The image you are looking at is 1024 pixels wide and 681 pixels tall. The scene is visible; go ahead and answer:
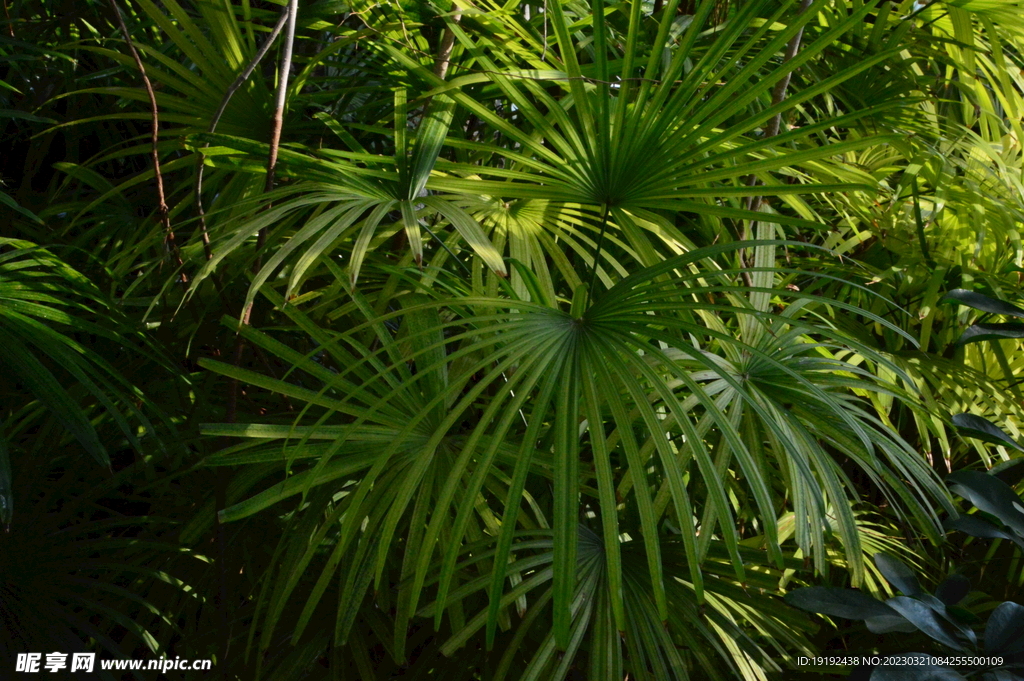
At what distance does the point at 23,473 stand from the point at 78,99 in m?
0.84

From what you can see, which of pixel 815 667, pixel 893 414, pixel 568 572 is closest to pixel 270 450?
pixel 568 572

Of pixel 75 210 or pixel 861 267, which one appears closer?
pixel 861 267

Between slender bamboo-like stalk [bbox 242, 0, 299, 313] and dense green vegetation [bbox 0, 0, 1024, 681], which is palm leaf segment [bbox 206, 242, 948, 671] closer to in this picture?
dense green vegetation [bbox 0, 0, 1024, 681]

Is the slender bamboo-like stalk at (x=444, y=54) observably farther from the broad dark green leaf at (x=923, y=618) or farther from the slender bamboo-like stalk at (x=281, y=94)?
the broad dark green leaf at (x=923, y=618)

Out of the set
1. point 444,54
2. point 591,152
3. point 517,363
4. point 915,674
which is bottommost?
point 915,674

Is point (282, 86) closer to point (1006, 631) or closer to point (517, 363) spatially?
point (517, 363)

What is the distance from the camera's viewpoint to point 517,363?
77 cm

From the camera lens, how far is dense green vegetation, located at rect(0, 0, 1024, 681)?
742 millimetres

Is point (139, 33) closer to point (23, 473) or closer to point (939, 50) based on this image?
point (23, 473)

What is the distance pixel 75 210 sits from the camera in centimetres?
130

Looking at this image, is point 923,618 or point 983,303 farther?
point 983,303

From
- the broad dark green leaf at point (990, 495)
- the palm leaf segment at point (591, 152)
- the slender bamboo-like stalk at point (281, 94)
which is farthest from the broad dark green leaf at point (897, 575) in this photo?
the slender bamboo-like stalk at point (281, 94)

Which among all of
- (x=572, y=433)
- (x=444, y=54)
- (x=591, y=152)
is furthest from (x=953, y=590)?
(x=444, y=54)

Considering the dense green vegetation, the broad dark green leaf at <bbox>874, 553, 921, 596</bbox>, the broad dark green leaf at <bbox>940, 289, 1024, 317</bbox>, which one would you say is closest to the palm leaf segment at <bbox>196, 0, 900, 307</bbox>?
the dense green vegetation
